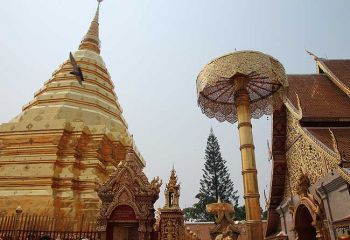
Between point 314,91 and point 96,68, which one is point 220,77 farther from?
point 96,68

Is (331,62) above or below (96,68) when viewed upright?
below

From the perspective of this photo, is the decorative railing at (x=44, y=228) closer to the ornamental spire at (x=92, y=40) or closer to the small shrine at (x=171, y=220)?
the small shrine at (x=171, y=220)

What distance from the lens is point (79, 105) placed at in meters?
16.5

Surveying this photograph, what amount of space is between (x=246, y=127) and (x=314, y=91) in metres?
4.75

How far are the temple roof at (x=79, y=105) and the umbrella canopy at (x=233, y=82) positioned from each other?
5857 millimetres

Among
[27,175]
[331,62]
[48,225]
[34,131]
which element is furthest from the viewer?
[34,131]

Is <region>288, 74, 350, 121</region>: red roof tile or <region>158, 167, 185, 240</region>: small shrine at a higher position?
<region>288, 74, 350, 121</region>: red roof tile

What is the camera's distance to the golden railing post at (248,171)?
6.45 metres

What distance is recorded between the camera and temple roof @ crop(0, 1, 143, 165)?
15.0 m

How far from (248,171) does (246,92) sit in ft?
6.38

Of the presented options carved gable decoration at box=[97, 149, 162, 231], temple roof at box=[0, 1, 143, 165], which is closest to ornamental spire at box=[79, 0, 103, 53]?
temple roof at box=[0, 1, 143, 165]

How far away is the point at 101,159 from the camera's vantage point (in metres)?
14.6

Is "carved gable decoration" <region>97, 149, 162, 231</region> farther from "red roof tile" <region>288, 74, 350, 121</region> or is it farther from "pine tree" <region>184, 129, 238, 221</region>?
"pine tree" <region>184, 129, 238, 221</region>

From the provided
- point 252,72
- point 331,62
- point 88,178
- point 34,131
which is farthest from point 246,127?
point 34,131
